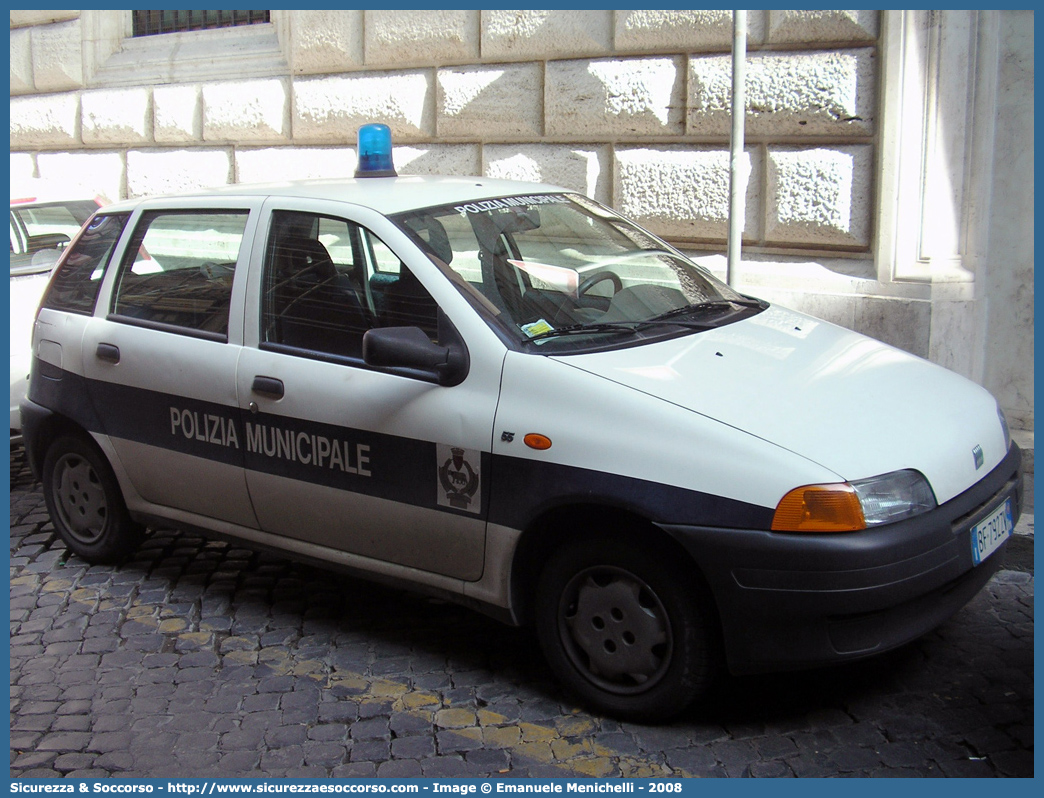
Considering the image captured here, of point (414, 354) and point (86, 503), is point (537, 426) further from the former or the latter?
point (86, 503)

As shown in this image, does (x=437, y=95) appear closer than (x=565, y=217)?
No

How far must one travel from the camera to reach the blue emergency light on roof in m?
4.91

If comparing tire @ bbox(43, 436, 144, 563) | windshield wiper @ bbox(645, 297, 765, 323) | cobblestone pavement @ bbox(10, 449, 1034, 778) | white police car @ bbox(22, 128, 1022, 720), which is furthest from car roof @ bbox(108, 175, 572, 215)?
cobblestone pavement @ bbox(10, 449, 1034, 778)

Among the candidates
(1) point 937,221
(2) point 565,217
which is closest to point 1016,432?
(1) point 937,221

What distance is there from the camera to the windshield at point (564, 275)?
12.4ft

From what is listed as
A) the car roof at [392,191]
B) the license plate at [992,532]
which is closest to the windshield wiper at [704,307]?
the car roof at [392,191]

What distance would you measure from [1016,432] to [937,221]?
138 centimetres

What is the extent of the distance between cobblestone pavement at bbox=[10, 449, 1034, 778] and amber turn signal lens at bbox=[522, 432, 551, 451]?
2.95ft

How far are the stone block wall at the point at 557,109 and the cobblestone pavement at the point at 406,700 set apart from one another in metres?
3.45

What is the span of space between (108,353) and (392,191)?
145cm

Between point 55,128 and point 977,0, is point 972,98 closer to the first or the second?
point 977,0

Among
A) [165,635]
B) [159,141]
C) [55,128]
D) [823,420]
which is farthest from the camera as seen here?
[55,128]

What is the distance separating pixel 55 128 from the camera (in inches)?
464

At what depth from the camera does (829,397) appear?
3500mm
